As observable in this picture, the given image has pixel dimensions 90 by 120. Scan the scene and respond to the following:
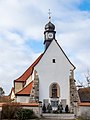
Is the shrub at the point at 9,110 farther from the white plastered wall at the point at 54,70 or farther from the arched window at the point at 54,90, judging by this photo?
the arched window at the point at 54,90

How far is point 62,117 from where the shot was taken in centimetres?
3834

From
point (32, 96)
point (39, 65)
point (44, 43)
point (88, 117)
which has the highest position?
point (44, 43)

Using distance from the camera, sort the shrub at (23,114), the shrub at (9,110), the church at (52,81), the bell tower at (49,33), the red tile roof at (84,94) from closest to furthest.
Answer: the shrub at (23,114) < the shrub at (9,110) < the church at (52,81) < the red tile roof at (84,94) < the bell tower at (49,33)

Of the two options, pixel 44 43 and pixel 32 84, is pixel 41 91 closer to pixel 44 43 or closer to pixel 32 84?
pixel 32 84

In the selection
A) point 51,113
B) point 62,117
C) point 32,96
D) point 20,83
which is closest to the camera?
point 62,117

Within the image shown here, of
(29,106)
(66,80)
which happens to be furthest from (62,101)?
(29,106)

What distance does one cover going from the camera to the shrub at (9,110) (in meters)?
34.4

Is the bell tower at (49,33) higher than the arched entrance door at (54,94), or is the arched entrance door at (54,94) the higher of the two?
the bell tower at (49,33)

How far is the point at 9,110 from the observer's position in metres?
34.6

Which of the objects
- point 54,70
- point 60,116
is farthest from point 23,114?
point 54,70

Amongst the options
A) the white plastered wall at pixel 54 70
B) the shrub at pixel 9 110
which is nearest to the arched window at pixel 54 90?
the white plastered wall at pixel 54 70

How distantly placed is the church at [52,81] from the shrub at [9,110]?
8.98 meters

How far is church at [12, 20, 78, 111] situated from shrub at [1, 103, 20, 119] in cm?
898

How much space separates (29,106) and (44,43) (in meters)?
16.2
